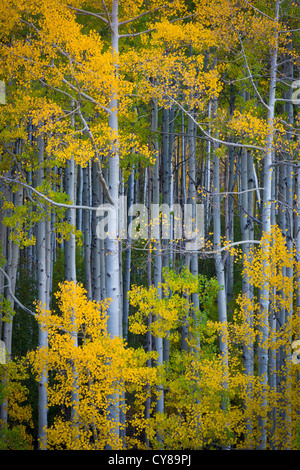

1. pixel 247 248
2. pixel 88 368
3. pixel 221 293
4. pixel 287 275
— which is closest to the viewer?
pixel 88 368

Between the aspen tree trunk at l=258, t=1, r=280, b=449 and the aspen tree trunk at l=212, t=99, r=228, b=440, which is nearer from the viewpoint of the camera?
the aspen tree trunk at l=258, t=1, r=280, b=449

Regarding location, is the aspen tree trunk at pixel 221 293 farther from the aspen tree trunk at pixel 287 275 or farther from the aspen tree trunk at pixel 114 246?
the aspen tree trunk at pixel 114 246

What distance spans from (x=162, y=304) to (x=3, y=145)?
4.32 meters

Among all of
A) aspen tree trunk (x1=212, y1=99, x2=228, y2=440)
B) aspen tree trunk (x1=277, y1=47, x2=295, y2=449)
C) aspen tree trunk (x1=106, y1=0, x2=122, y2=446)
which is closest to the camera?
aspen tree trunk (x1=106, y1=0, x2=122, y2=446)

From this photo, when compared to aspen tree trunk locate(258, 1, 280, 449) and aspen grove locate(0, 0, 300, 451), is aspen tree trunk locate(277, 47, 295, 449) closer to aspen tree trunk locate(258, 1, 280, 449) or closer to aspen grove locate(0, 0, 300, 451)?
aspen grove locate(0, 0, 300, 451)

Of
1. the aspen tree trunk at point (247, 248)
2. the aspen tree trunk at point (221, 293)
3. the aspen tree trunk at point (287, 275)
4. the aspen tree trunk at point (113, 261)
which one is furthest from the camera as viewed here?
the aspen tree trunk at point (221, 293)

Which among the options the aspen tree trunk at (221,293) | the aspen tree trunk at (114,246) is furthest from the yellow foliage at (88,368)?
the aspen tree trunk at (221,293)

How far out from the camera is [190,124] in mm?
9602

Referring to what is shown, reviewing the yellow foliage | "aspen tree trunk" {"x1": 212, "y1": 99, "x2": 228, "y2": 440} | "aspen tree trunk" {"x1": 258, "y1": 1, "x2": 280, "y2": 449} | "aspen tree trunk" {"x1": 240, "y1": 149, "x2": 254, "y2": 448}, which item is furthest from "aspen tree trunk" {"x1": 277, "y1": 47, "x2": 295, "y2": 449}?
the yellow foliage

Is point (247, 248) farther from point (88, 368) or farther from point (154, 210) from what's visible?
point (88, 368)

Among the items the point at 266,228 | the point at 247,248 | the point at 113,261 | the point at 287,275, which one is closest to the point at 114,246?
the point at 113,261

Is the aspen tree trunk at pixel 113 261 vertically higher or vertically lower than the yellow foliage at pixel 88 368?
higher

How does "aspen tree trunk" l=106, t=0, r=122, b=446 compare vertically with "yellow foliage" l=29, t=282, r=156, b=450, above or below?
above
